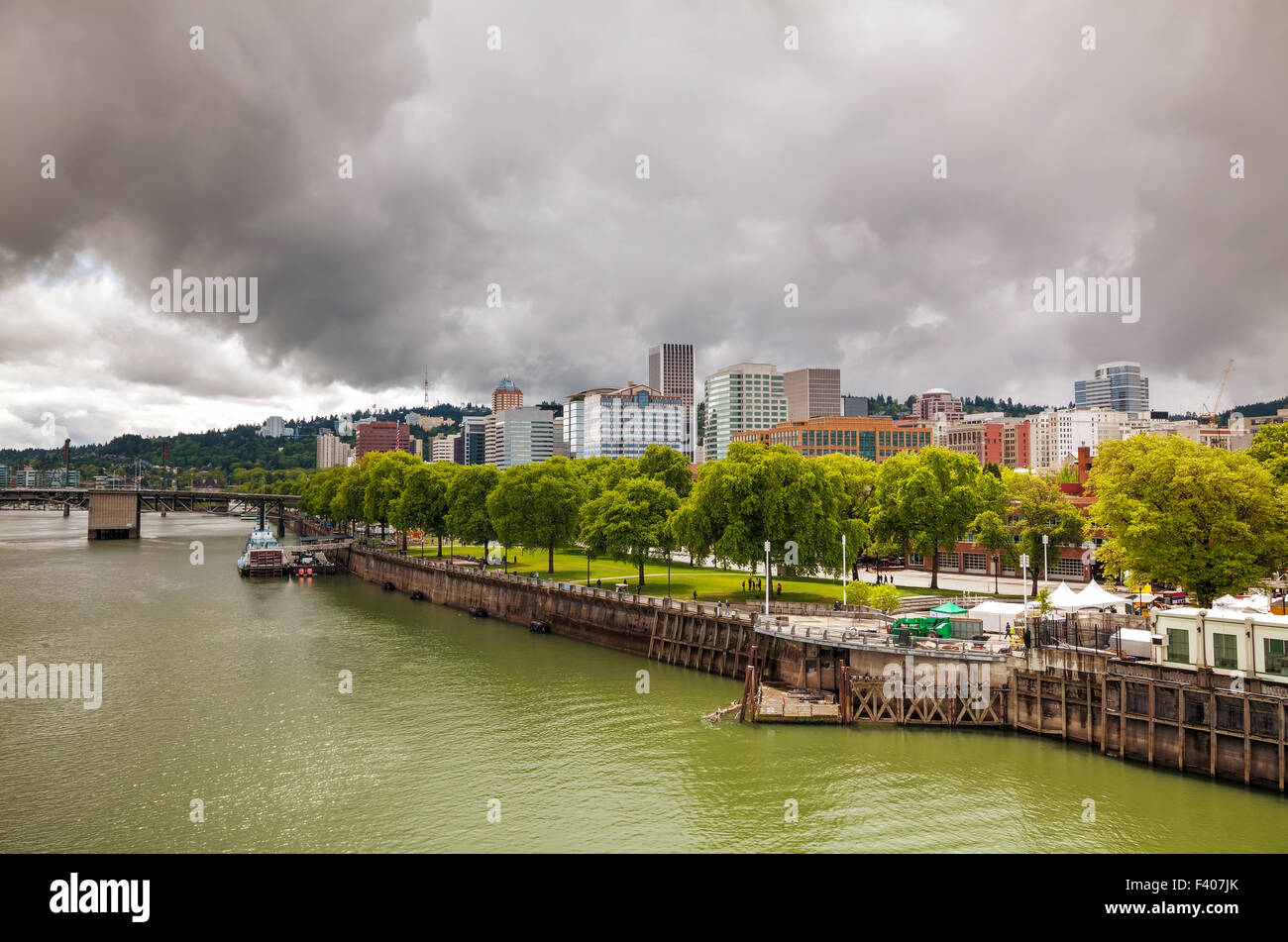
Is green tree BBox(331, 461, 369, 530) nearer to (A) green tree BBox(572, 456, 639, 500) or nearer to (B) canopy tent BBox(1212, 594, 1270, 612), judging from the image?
(A) green tree BBox(572, 456, 639, 500)

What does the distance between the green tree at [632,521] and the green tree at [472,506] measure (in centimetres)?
2078

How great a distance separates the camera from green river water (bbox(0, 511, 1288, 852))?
2688 centimetres

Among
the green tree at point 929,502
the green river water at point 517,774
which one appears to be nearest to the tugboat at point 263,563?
the green river water at point 517,774

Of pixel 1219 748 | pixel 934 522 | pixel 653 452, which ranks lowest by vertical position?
pixel 1219 748

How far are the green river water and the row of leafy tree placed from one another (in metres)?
12.7

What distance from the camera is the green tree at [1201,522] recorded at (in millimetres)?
38500

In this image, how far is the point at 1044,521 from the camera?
6347 cm

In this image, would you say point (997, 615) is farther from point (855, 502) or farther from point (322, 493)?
point (322, 493)

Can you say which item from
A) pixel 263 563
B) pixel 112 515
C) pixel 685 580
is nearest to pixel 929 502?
pixel 685 580
